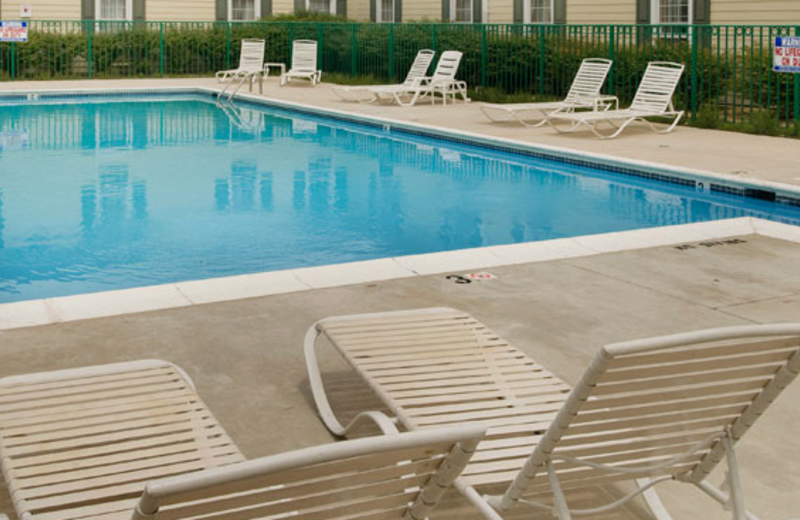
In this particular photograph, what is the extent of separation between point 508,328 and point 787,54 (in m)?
7.93

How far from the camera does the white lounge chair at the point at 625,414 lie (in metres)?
2.71

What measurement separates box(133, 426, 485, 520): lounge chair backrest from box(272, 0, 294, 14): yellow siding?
84.2ft

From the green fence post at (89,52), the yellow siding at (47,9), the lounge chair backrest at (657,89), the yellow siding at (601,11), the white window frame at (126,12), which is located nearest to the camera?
the lounge chair backrest at (657,89)

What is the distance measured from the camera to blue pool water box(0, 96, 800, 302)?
26.4ft

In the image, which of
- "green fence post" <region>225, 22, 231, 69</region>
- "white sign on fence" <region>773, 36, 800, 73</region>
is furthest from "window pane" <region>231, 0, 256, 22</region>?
"white sign on fence" <region>773, 36, 800, 73</region>

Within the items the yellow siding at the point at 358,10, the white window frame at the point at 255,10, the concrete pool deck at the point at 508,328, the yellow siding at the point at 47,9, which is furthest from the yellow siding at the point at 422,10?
the concrete pool deck at the point at 508,328

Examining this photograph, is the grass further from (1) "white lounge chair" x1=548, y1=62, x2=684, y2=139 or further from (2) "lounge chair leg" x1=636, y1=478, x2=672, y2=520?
(2) "lounge chair leg" x1=636, y1=478, x2=672, y2=520

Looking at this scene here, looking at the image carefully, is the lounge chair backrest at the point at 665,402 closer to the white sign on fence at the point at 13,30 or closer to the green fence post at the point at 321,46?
the white sign on fence at the point at 13,30

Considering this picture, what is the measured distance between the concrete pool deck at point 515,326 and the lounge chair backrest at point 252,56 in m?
14.8

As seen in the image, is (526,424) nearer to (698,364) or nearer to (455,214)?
(698,364)

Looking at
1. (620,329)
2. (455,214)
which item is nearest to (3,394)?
(620,329)

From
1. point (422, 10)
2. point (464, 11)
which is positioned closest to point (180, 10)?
point (422, 10)

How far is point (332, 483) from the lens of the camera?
7.17 ft

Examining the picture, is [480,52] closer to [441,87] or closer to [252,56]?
[441,87]
